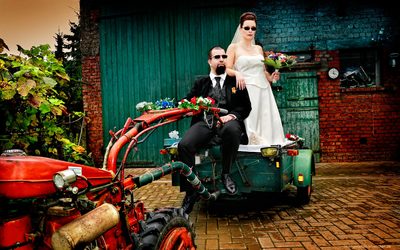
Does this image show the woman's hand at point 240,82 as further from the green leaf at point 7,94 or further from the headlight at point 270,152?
the green leaf at point 7,94

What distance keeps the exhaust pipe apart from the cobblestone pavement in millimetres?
1754

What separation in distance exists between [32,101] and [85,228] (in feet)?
4.51

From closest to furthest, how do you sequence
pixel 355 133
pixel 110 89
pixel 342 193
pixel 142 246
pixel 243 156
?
pixel 142 246 < pixel 243 156 < pixel 342 193 < pixel 355 133 < pixel 110 89

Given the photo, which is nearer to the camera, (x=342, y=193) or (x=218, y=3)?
(x=342, y=193)

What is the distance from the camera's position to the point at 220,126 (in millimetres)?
3631

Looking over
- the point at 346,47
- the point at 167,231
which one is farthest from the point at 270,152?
the point at 346,47

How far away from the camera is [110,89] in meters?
8.04

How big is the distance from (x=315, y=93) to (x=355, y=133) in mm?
1341

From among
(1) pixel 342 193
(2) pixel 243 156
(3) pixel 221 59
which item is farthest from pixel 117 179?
(1) pixel 342 193

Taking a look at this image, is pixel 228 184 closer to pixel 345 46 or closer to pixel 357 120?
pixel 357 120

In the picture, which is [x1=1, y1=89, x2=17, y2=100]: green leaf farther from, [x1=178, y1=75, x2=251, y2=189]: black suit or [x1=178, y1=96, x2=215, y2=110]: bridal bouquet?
[x1=178, y1=75, x2=251, y2=189]: black suit

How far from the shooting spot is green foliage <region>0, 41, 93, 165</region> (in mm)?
2332

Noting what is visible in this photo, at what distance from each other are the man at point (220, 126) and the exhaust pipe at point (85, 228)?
1714mm

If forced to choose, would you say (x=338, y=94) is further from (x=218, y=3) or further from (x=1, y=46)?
(x=1, y=46)
